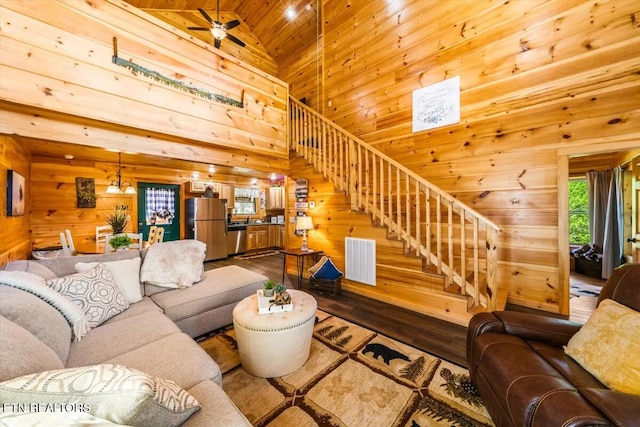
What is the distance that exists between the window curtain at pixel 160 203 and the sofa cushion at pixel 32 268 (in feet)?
14.9

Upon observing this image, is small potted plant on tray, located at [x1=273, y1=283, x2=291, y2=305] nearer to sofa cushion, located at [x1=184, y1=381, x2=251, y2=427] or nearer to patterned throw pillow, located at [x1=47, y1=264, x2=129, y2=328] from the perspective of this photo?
sofa cushion, located at [x1=184, y1=381, x2=251, y2=427]

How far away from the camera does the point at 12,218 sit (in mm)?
3051

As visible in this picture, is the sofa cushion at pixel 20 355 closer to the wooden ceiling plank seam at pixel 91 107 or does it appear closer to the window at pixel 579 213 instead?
the wooden ceiling plank seam at pixel 91 107

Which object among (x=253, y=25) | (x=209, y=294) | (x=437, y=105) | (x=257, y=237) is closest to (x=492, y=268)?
(x=437, y=105)

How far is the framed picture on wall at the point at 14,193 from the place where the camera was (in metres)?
2.85

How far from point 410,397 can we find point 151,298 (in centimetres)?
242

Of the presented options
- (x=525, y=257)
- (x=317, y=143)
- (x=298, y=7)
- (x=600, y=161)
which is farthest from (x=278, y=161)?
(x=600, y=161)

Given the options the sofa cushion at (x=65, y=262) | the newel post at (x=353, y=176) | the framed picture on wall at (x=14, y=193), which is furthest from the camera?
the newel post at (x=353, y=176)

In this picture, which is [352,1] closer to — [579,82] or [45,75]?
[579,82]

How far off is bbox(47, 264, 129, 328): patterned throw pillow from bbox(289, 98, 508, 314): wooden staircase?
9.21 ft

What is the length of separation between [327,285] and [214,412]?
2.77 metres

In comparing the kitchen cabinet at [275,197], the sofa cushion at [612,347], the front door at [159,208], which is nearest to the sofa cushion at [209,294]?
the sofa cushion at [612,347]

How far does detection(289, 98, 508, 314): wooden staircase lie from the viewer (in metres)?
2.51

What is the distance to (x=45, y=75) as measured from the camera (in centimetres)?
197
